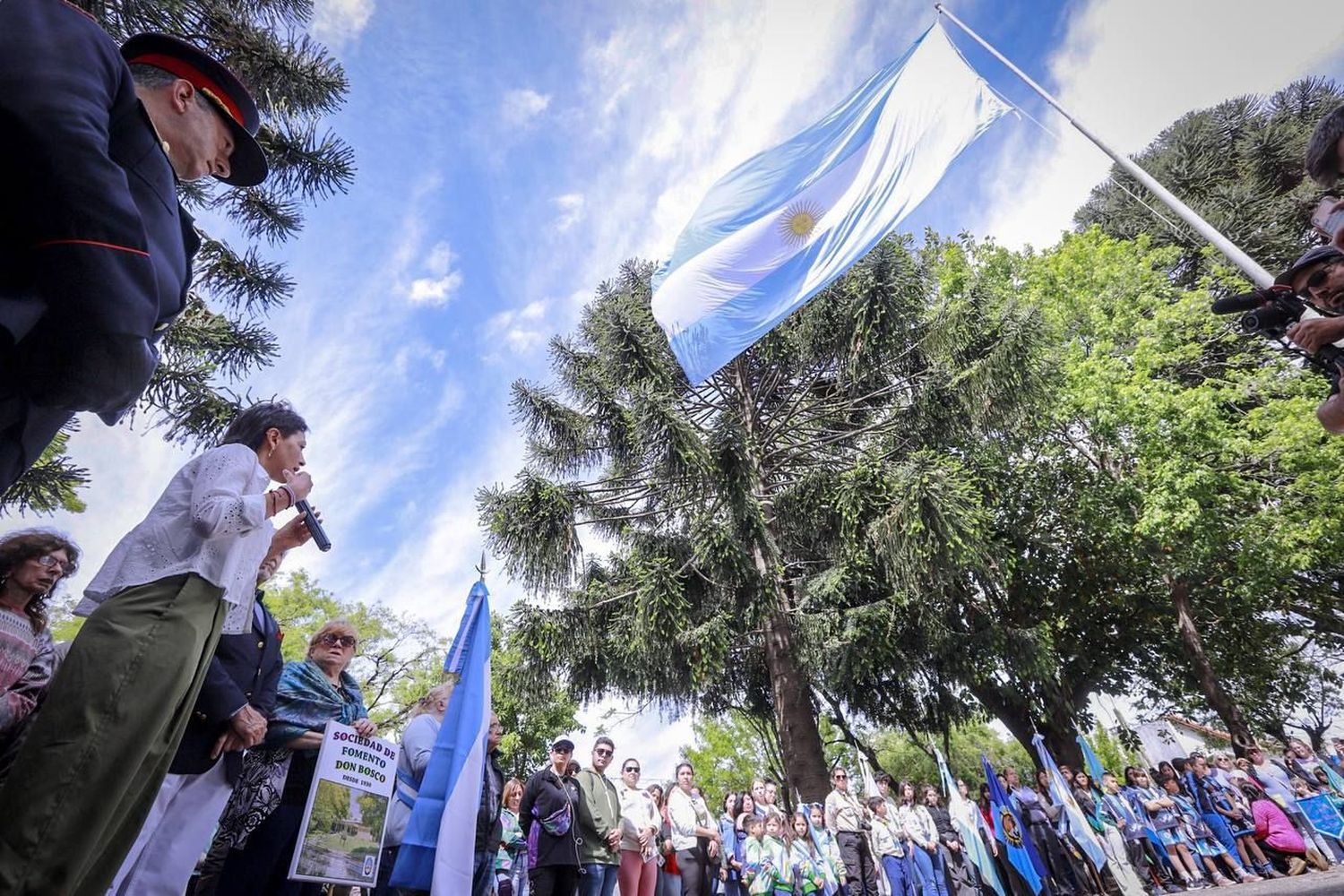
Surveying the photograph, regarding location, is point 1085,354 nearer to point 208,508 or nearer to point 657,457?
point 657,457

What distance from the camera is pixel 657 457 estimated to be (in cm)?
1152

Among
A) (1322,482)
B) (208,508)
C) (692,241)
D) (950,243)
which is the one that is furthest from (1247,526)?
(208,508)

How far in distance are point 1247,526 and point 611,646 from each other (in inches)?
469

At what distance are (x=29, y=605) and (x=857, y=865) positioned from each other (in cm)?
844

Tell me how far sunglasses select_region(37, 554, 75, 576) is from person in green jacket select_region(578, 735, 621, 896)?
3624 millimetres

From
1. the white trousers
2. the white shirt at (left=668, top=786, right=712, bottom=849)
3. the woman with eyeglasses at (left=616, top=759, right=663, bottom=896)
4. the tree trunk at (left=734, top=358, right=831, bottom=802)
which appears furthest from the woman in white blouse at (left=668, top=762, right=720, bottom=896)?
the white trousers

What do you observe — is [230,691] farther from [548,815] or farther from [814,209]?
[814,209]

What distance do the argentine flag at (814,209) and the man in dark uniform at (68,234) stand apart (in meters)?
6.10

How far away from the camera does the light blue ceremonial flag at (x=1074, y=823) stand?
356 inches

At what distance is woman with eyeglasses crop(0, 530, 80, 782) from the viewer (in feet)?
7.48

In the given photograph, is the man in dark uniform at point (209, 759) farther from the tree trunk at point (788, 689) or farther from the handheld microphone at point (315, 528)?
the tree trunk at point (788, 689)

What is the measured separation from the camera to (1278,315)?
6.98 feet

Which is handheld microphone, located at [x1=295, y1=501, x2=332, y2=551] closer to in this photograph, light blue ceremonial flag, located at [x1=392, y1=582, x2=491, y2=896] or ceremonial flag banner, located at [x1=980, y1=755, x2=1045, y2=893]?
light blue ceremonial flag, located at [x1=392, y1=582, x2=491, y2=896]

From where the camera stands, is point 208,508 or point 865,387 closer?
point 208,508
